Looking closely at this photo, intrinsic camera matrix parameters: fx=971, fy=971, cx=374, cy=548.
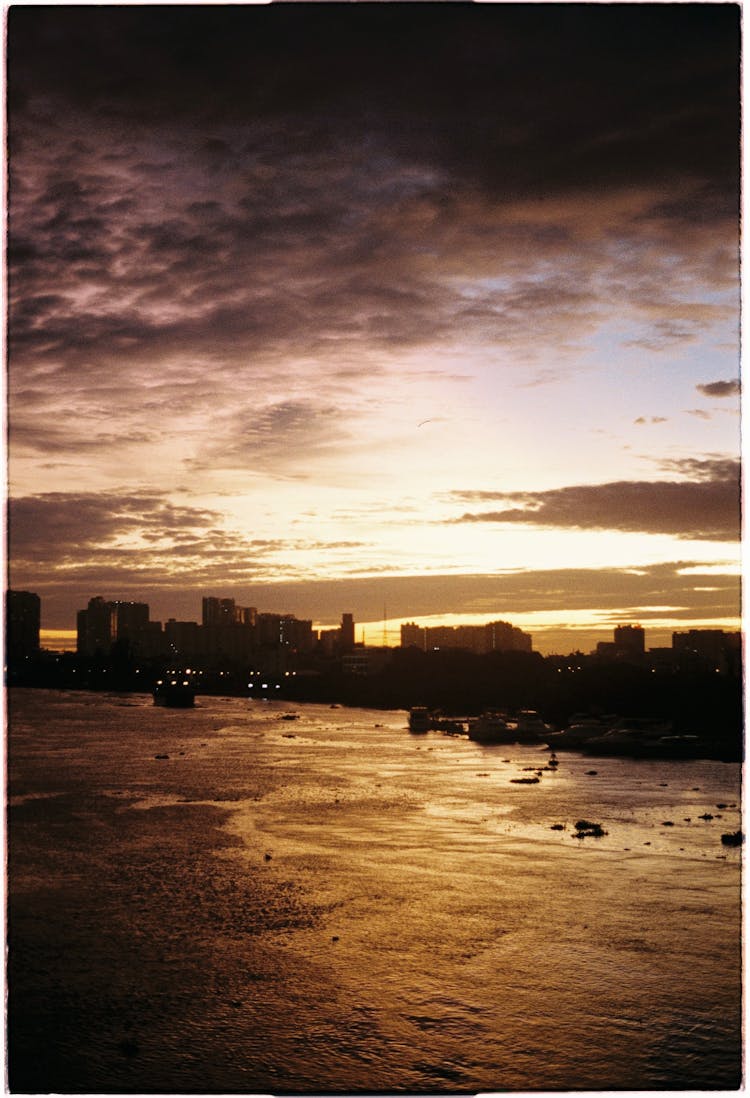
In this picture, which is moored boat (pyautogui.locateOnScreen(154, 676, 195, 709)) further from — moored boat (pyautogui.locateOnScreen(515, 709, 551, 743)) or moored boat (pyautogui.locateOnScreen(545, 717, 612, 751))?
moored boat (pyautogui.locateOnScreen(545, 717, 612, 751))

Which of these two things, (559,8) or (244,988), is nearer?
(559,8)

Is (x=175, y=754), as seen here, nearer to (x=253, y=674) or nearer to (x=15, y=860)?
(x=15, y=860)

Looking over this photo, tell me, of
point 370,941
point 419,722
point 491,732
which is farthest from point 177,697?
point 370,941

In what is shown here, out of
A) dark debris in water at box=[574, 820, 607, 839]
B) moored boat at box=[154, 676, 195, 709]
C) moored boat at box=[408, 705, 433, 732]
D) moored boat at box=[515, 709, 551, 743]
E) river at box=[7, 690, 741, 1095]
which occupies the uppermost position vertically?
river at box=[7, 690, 741, 1095]

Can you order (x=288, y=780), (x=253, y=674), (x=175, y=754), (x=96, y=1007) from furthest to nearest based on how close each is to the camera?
(x=253, y=674)
(x=175, y=754)
(x=288, y=780)
(x=96, y=1007)

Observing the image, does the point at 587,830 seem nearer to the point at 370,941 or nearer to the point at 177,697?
the point at 370,941

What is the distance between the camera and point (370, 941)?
1141 cm

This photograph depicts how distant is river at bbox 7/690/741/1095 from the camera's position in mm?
8328

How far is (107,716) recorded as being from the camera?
53531 millimetres

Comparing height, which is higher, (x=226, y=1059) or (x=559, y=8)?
(x=559, y=8)

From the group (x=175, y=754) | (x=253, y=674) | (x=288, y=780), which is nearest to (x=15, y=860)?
(x=288, y=780)

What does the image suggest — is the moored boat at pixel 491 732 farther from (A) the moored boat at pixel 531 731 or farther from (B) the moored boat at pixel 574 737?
(B) the moored boat at pixel 574 737

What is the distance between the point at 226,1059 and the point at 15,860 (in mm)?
8552

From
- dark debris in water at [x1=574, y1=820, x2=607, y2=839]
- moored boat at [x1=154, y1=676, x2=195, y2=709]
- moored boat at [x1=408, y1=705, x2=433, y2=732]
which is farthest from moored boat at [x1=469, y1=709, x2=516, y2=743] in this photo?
moored boat at [x1=154, y1=676, x2=195, y2=709]
